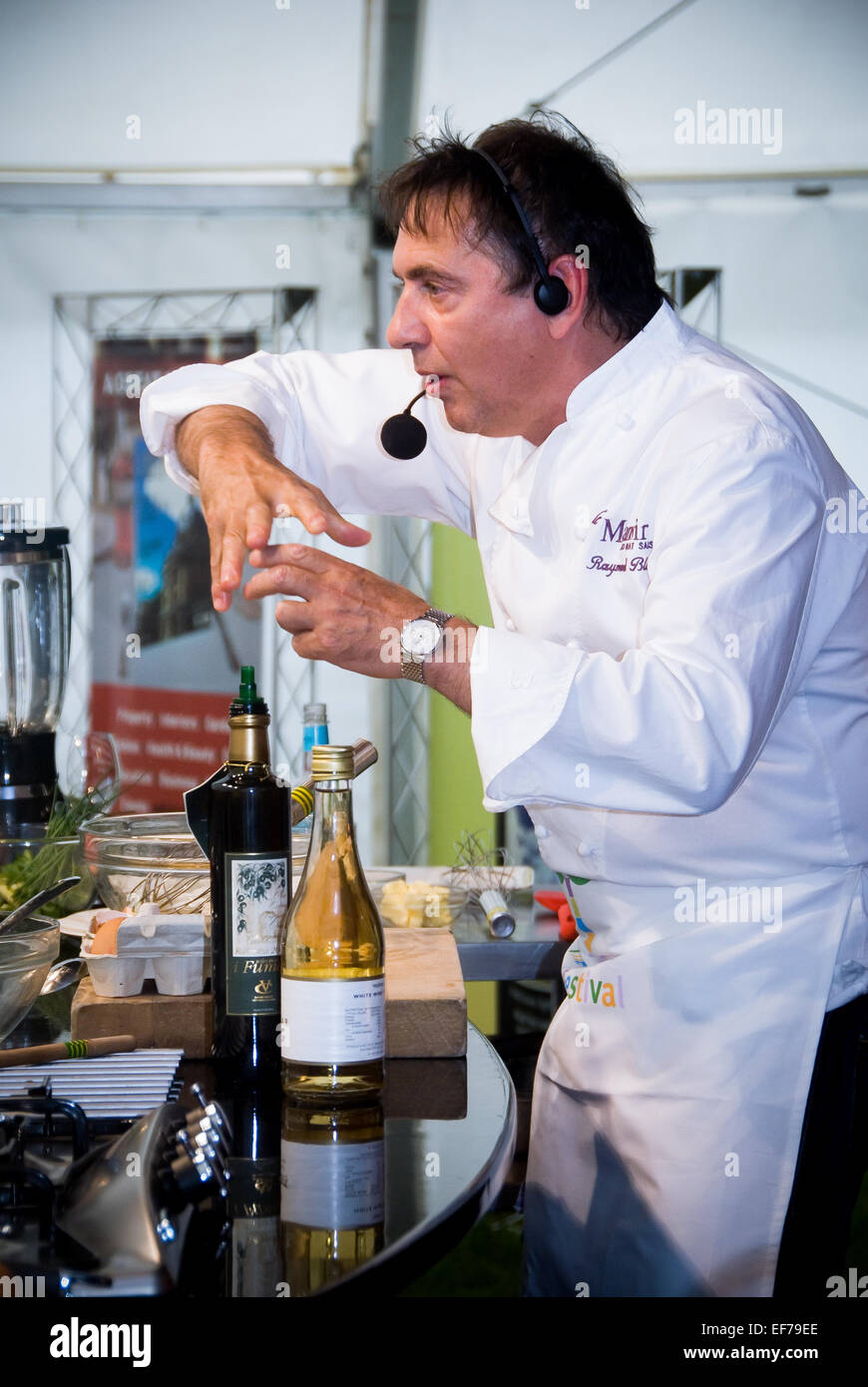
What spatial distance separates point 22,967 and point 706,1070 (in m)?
0.71

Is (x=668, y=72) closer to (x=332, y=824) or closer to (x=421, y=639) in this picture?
(x=421, y=639)

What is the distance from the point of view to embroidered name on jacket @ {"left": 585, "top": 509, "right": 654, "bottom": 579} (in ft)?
4.72

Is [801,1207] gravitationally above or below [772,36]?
below

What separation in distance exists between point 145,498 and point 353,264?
3.59 feet

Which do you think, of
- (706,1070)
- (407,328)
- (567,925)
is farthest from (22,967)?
(567,925)

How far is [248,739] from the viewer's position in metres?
1.08

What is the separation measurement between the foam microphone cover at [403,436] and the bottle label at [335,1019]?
98 centimetres

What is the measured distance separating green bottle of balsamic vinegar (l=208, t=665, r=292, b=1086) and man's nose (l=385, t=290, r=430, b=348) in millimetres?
599

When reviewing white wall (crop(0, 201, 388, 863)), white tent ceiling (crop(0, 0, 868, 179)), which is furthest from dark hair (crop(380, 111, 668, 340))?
white wall (crop(0, 201, 388, 863))

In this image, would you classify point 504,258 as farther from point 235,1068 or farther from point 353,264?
point 353,264

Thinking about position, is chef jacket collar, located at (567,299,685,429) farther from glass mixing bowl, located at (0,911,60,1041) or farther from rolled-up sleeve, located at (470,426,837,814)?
glass mixing bowl, located at (0,911,60,1041)

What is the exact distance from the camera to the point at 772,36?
13.6 ft
